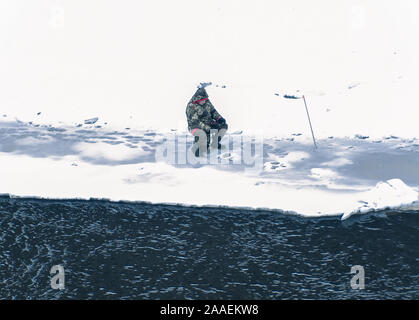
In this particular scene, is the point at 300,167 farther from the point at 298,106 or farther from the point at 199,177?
the point at 298,106

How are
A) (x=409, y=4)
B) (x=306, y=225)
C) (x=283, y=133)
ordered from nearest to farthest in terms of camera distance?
(x=306, y=225)
(x=283, y=133)
(x=409, y=4)

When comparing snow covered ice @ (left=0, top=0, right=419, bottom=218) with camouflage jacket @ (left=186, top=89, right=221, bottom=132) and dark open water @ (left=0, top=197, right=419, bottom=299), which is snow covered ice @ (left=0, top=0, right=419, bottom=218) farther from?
camouflage jacket @ (left=186, top=89, right=221, bottom=132)

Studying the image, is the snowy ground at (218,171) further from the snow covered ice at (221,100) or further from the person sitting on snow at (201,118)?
the person sitting on snow at (201,118)

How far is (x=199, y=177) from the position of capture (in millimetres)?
14609

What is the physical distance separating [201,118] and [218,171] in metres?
1.55

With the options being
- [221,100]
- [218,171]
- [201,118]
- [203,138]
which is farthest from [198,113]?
[221,100]

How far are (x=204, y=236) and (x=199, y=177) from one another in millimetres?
3261

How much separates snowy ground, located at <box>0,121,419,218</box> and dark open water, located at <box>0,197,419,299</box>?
2.00 ft

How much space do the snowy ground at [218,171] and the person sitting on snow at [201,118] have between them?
19.8 inches

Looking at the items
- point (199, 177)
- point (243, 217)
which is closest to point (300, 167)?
point (199, 177)

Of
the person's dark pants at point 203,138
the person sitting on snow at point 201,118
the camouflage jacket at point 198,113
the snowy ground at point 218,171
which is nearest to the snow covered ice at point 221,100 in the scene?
the snowy ground at point 218,171

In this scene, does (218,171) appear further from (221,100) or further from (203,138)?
(221,100)

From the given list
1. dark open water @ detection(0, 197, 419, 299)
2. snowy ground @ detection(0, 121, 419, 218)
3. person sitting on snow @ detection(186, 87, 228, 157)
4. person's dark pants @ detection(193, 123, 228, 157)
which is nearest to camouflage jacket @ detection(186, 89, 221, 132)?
person sitting on snow @ detection(186, 87, 228, 157)

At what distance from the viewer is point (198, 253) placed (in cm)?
1086
